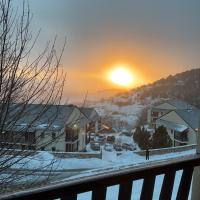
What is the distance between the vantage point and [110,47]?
10797 mm

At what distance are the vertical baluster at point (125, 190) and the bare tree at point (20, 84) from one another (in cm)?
310

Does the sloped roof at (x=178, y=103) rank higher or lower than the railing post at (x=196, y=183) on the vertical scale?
higher

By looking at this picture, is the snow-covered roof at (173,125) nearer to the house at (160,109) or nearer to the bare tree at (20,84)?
the house at (160,109)

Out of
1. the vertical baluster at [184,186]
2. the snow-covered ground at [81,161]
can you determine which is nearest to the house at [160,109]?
the snow-covered ground at [81,161]

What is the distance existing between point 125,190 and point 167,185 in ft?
0.79

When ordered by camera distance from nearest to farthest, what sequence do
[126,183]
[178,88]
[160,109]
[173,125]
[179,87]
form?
1. [126,183]
2. [179,87]
3. [178,88]
4. [173,125]
5. [160,109]

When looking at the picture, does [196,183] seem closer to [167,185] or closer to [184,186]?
[184,186]

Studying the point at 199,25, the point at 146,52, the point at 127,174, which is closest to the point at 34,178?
the point at 127,174

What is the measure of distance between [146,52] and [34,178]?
7036mm

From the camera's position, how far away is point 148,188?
4.39ft

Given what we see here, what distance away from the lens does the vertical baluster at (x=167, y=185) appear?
1.40 m

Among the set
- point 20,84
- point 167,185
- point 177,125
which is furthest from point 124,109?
point 167,185

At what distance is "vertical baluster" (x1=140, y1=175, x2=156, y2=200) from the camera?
1.31 m

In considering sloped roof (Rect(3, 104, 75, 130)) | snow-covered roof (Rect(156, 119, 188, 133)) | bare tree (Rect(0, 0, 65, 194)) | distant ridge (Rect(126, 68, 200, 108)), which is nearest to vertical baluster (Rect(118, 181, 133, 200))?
bare tree (Rect(0, 0, 65, 194))
